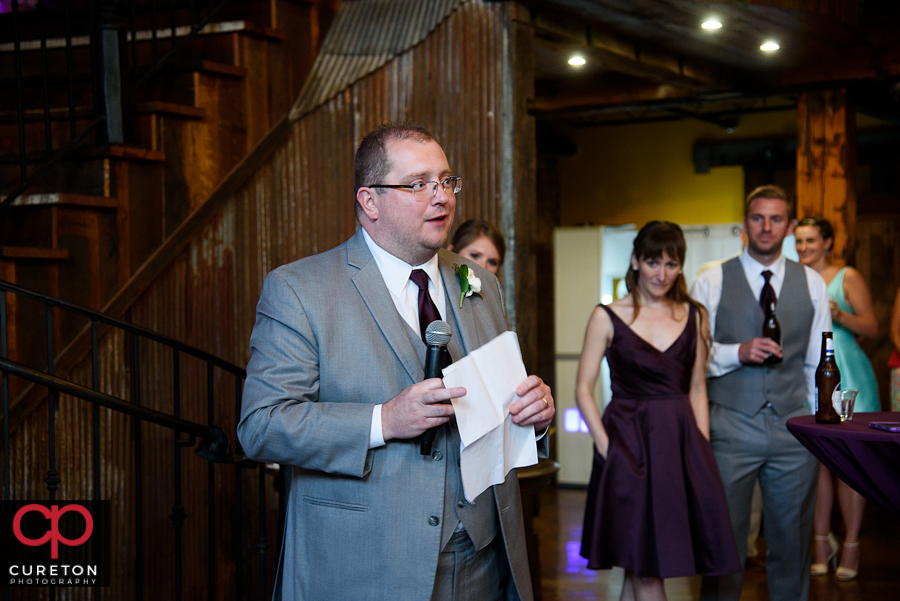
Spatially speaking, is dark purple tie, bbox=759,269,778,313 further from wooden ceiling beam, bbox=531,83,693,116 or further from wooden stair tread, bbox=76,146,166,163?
wooden ceiling beam, bbox=531,83,693,116

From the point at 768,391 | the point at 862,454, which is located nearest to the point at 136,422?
the point at 862,454

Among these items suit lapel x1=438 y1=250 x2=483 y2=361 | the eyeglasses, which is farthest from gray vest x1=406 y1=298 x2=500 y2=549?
the eyeglasses

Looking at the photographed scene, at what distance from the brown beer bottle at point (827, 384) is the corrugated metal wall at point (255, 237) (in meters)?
1.56

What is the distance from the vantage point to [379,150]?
1961mm

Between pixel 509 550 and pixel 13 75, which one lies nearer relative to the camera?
pixel 509 550

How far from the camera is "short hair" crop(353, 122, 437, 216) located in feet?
6.40

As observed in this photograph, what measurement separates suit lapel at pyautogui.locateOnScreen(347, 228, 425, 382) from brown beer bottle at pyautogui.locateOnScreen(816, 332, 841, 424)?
5.14 ft

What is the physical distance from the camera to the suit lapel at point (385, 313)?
194cm

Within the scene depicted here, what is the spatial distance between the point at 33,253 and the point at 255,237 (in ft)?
3.66

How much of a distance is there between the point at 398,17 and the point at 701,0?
58.4 inches

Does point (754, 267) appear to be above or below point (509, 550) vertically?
above

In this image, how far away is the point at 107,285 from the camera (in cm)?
383

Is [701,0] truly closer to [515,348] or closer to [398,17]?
[398,17]

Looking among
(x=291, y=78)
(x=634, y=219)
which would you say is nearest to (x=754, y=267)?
(x=291, y=78)
